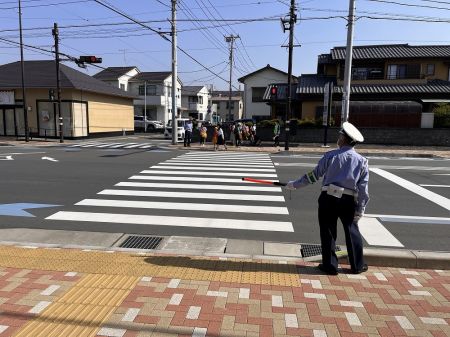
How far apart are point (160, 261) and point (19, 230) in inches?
114

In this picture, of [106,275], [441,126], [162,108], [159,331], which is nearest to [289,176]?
[106,275]

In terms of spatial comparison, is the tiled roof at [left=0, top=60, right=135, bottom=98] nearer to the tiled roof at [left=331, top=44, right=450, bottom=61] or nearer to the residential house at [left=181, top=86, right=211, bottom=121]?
the tiled roof at [left=331, top=44, right=450, bottom=61]

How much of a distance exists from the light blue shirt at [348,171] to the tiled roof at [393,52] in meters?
28.6

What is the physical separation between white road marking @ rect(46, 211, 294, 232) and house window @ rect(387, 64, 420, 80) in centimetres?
2833

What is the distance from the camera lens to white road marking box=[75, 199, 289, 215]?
25.5ft

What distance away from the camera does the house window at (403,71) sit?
30766 millimetres

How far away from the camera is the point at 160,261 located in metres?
4.87

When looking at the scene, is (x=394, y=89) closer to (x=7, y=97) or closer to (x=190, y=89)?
(x=7, y=97)

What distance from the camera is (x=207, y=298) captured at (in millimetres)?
3828

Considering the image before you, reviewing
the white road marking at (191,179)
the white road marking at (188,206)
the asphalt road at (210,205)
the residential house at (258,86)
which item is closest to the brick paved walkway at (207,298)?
the asphalt road at (210,205)

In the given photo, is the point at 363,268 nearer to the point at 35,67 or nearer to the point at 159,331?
the point at 159,331

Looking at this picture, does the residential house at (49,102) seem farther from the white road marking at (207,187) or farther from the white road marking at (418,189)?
the white road marking at (418,189)

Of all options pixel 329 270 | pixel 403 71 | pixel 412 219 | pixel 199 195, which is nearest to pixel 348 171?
pixel 329 270

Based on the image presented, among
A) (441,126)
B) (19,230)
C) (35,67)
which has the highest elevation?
(35,67)
